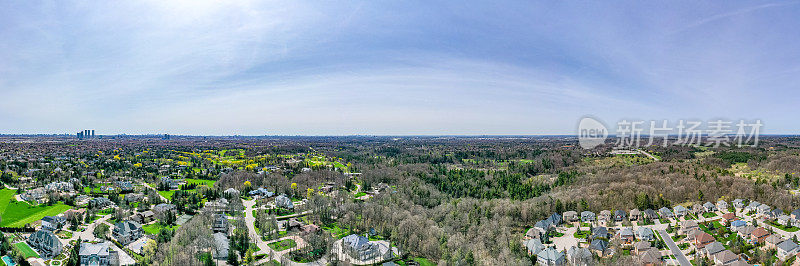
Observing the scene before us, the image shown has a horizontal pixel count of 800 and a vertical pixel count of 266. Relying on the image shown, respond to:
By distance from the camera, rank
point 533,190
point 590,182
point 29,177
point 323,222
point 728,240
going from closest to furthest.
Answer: point 728,240 → point 323,222 → point 533,190 → point 590,182 → point 29,177

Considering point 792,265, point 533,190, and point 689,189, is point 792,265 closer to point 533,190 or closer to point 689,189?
point 689,189

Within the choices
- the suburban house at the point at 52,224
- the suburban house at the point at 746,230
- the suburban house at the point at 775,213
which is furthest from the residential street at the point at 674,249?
the suburban house at the point at 52,224

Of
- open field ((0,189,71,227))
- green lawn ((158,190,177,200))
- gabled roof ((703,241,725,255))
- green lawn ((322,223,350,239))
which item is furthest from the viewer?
green lawn ((158,190,177,200))

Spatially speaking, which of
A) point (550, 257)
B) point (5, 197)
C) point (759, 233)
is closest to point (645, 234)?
point (759, 233)

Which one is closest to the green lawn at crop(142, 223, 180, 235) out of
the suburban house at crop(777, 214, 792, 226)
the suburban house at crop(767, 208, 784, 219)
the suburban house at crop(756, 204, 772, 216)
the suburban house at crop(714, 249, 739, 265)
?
the suburban house at crop(714, 249, 739, 265)

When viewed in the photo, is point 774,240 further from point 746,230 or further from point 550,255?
point 550,255

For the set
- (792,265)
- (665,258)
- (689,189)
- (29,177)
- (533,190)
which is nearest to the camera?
(792,265)

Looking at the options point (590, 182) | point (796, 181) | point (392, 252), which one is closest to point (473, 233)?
point (392, 252)

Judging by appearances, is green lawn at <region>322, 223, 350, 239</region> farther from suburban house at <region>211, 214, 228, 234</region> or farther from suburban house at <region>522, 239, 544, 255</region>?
suburban house at <region>522, 239, 544, 255</region>
